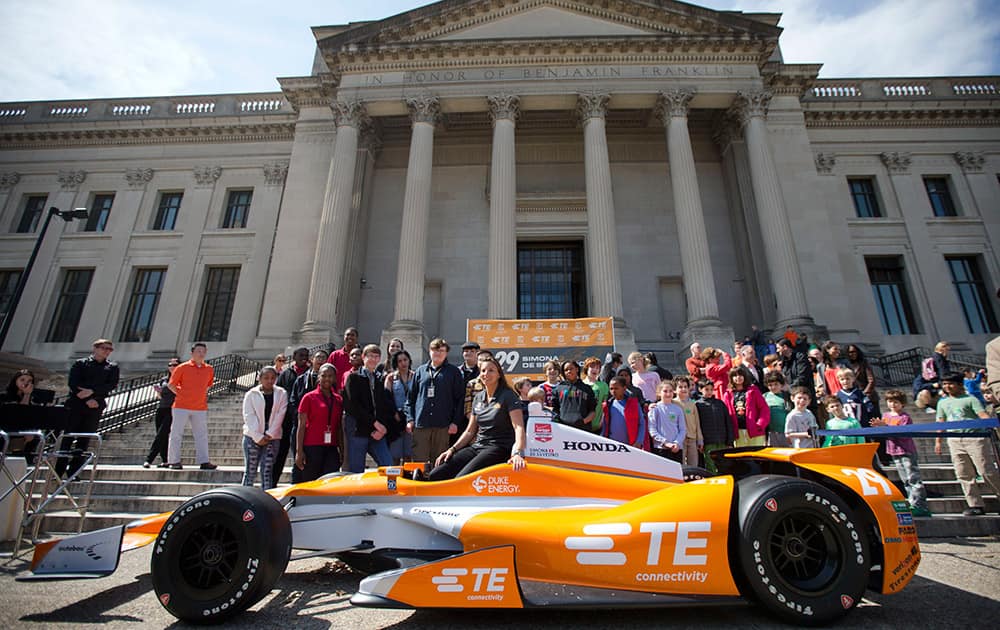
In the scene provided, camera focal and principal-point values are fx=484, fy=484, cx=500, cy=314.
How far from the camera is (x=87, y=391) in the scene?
22.8 ft

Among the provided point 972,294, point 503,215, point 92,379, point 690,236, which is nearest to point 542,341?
point 503,215

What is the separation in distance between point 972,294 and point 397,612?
1026 inches

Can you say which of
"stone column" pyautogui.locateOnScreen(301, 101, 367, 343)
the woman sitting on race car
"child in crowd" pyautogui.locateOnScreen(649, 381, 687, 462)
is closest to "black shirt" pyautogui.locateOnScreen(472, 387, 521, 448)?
the woman sitting on race car

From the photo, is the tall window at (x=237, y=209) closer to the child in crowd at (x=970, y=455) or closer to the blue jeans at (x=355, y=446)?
the blue jeans at (x=355, y=446)

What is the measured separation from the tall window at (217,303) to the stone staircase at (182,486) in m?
11.1

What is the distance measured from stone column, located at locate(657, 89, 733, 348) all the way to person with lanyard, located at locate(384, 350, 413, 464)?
413 inches

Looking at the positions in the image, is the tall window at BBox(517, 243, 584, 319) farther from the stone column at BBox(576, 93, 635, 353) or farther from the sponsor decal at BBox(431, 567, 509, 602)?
the sponsor decal at BBox(431, 567, 509, 602)

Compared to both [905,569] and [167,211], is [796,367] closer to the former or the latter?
[905,569]

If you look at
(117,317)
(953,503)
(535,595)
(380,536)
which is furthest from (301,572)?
(117,317)

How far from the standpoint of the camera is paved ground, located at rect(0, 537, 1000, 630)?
3201 millimetres

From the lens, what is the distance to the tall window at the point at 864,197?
2092cm

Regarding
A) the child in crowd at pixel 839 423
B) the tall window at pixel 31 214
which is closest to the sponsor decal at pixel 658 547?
the child in crowd at pixel 839 423

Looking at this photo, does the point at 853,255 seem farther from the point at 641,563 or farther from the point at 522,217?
the point at 641,563

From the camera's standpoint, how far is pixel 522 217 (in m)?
19.8
